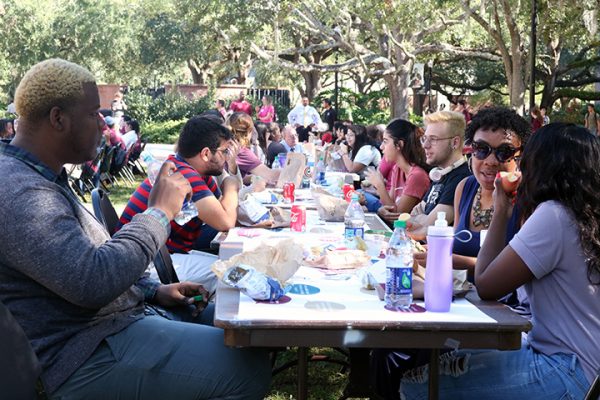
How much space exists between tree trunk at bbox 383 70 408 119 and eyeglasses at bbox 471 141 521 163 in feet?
71.7

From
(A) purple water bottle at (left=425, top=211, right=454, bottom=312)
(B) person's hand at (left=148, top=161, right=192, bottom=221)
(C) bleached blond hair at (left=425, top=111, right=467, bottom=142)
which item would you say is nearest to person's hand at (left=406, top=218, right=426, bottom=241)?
(C) bleached blond hair at (left=425, top=111, right=467, bottom=142)

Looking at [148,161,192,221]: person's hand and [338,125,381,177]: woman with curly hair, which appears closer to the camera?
[148,161,192,221]: person's hand

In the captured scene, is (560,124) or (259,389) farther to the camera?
(560,124)

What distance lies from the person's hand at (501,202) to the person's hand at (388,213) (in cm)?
283

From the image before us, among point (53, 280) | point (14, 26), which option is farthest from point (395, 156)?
point (14, 26)

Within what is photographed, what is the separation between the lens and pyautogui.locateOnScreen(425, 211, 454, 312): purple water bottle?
2.40 m

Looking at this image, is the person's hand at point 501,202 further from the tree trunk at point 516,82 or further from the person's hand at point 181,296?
the tree trunk at point 516,82

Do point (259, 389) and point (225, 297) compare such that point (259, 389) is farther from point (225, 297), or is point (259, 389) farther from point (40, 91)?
point (40, 91)

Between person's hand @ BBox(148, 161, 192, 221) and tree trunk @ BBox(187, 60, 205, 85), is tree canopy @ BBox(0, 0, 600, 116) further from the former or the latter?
person's hand @ BBox(148, 161, 192, 221)

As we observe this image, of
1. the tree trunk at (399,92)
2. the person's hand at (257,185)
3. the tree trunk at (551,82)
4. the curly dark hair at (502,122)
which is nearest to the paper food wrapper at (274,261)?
the curly dark hair at (502,122)

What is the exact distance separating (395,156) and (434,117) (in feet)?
4.11

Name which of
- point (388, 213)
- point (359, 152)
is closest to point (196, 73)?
point (359, 152)

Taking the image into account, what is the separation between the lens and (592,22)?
17.2 meters

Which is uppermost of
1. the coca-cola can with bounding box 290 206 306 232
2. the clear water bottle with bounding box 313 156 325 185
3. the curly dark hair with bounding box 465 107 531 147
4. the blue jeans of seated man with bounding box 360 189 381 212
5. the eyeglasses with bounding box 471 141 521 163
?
the curly dark hair with bounding box 465 107 531 147
